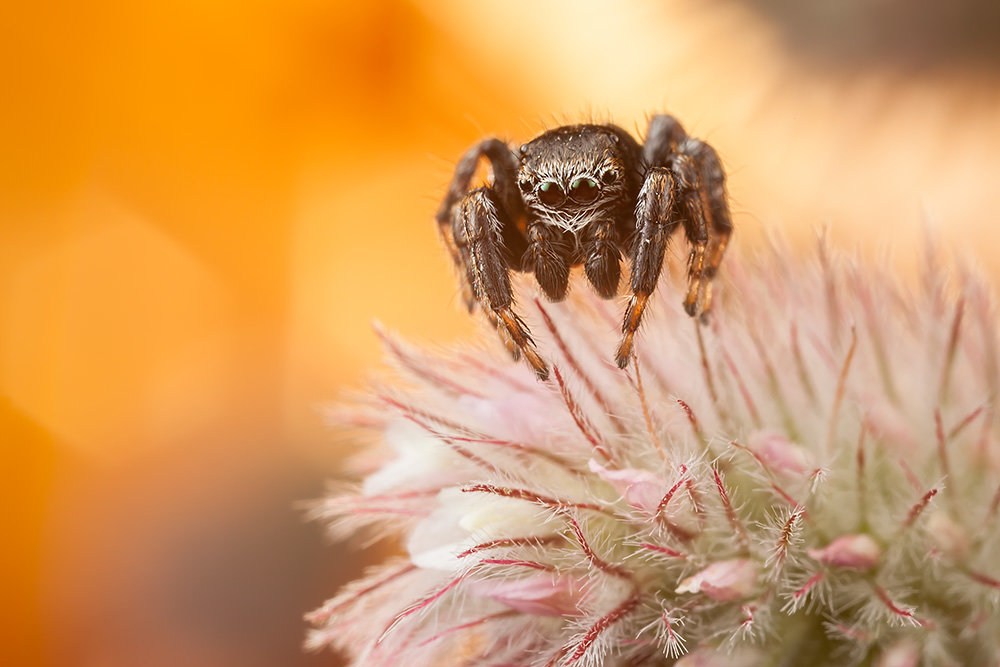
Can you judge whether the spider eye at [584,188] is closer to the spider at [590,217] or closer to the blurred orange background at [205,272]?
the spider at [590,217]

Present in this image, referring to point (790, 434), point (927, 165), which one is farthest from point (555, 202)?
point (927, 165)

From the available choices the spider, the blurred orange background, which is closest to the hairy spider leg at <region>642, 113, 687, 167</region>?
the spider

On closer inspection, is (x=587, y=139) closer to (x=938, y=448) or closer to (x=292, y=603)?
(x=938, y=448)

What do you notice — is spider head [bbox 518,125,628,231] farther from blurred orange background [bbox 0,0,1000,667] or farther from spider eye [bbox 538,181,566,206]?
blurred orange background [bbox 0,0,1000,667]

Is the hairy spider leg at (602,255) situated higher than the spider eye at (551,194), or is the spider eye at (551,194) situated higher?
the spider eye at (551,194)

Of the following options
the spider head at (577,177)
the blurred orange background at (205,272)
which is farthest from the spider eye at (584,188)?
the blurred orange background at (205,272)

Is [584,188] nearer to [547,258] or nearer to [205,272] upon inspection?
[547,258]

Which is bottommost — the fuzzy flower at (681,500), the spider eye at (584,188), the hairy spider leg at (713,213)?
the fuzzy flower at (681,500)
